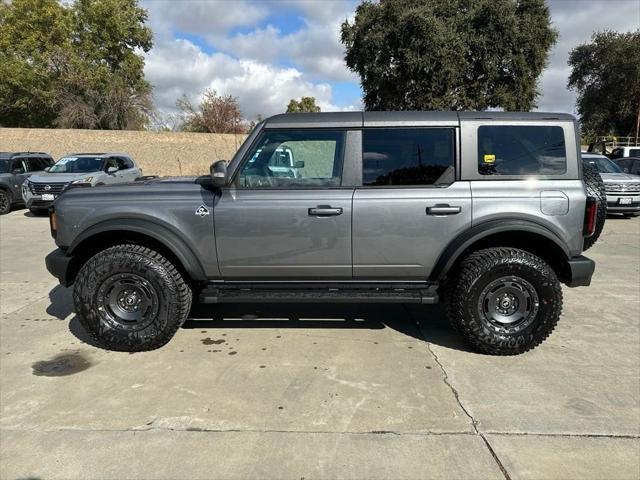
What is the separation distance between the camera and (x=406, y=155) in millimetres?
3850

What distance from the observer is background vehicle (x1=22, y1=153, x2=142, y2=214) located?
11.8 metres

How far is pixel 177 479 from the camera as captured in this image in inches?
95.1

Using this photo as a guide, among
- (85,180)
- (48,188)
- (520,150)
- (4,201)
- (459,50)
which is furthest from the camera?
(459,50)

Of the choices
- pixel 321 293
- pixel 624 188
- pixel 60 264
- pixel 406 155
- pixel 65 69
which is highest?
pixel 65 69

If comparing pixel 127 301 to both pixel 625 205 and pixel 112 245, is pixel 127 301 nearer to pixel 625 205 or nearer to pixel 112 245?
pixel 112 245

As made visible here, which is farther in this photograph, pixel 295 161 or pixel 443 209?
pixel 295 161

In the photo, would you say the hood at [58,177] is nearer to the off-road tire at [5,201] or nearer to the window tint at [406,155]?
the off-road tire at [5,201]

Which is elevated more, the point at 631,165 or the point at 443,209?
the point at 631,165

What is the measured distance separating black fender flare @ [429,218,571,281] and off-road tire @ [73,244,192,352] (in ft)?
7.34

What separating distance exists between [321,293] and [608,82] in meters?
36.6

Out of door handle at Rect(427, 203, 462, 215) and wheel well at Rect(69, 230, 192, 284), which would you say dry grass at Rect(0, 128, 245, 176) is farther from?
door handle at Rect(427, 203, 462, 215)

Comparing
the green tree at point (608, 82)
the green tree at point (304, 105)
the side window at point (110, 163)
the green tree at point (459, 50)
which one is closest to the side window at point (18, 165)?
the side window at point (110, 163)

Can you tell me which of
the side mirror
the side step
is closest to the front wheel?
the side step

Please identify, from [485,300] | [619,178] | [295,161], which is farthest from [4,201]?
[619,178]
